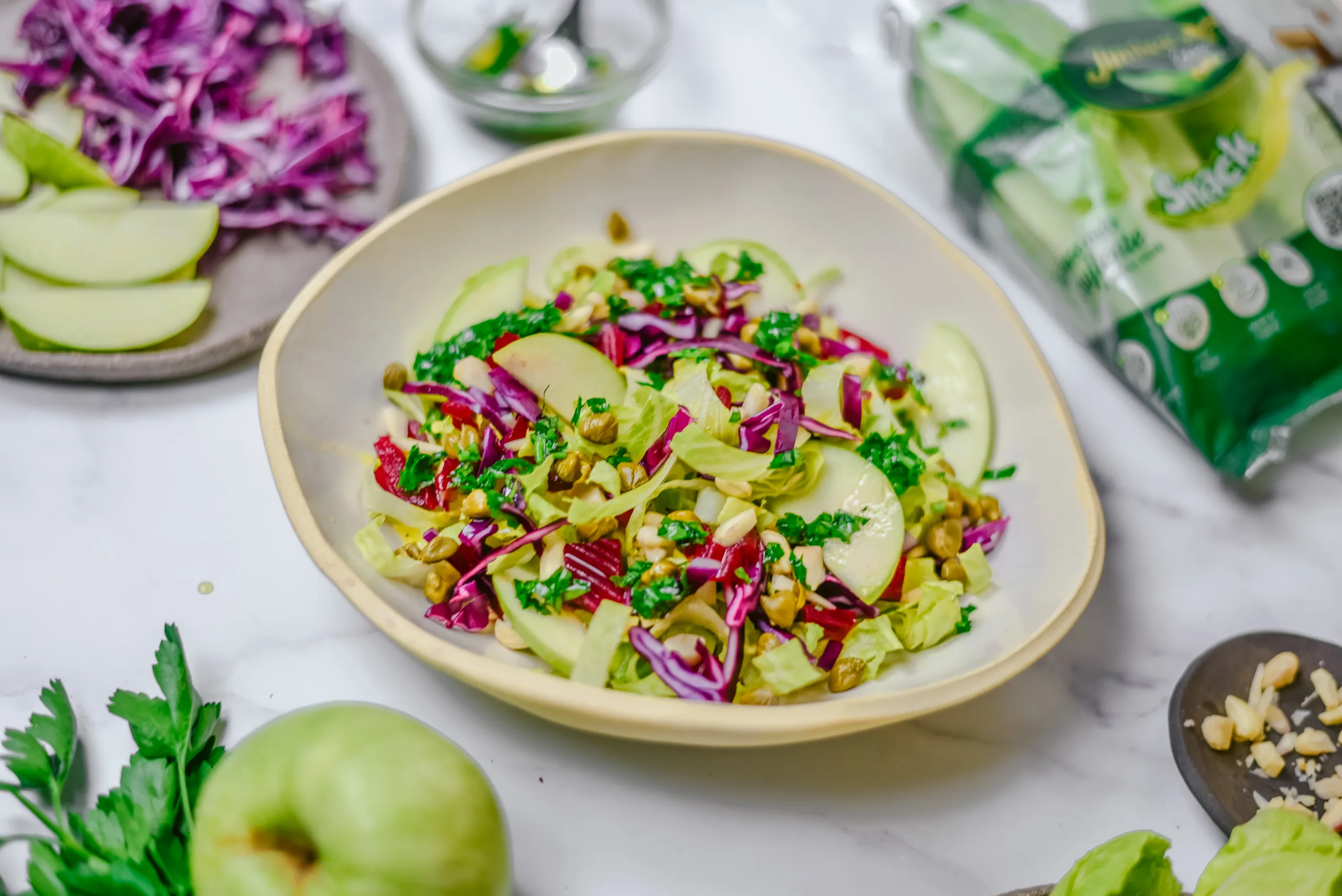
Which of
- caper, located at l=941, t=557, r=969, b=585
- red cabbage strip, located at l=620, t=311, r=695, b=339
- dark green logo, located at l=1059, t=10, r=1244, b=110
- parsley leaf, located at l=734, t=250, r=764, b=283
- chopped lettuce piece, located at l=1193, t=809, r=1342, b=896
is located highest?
dark green logo, located at l=1059, t=10, r=1244, b=110

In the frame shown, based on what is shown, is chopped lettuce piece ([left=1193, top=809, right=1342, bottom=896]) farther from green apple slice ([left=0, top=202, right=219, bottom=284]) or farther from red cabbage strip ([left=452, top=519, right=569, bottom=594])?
green apple slice ([left=0, top=202, right=219, bottom=284])

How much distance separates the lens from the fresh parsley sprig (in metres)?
1.39

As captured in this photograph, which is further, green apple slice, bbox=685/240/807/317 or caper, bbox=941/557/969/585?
green apple slice, bbox=685/240/807/317

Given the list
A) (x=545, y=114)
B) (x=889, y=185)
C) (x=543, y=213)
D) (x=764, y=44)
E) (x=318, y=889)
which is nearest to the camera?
(x=318, y=889)

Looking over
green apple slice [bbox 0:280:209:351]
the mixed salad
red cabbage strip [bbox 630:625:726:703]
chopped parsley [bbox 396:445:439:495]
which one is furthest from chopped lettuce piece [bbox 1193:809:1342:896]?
green apple slice [bbox 0:280:209:351]

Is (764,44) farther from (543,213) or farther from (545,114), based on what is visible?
(543,213)

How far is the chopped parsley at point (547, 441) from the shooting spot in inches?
65.9

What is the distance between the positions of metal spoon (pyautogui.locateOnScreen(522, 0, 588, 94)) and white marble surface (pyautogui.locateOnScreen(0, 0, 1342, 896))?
3.31 ft

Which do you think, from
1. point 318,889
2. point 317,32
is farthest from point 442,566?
point 317,32

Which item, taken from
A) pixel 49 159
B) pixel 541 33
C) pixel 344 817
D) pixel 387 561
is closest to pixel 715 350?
pixel 387 561

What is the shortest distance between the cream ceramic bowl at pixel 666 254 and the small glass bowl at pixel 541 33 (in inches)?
14.5

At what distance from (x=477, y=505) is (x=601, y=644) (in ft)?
1.02

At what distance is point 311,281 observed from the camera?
177 centimetres

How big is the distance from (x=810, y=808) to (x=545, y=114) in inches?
62.9
